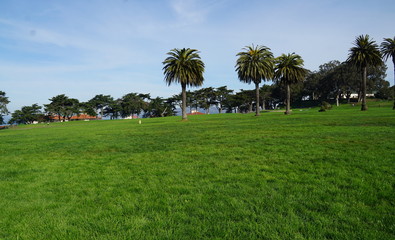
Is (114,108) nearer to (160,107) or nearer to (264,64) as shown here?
(160,107)

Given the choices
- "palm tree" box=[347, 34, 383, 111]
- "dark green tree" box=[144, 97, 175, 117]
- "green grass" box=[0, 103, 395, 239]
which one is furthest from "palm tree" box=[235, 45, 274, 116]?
"dark green tree" box=[144, 97, 175, 117]

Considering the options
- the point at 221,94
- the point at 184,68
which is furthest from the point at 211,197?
the point at 221,94

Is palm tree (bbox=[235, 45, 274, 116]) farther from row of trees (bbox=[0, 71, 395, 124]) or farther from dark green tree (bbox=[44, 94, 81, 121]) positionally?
dark green tree (bbox=[44, 94, 81, 121])

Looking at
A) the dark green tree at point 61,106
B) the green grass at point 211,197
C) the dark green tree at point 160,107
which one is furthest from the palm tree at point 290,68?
the dark green tree at point 61,106

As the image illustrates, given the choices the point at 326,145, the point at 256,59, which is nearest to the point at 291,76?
the point at 256,59

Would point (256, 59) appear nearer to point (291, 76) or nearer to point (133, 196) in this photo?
point (291, 76)

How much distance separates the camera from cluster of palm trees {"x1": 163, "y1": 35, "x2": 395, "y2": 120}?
139 feet

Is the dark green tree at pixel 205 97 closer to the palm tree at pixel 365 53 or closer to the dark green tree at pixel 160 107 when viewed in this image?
the dark green tree at pixel 160 107


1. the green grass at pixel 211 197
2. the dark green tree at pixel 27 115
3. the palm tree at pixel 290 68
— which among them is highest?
the palm tree at pixel 290 68

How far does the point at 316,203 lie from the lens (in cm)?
476

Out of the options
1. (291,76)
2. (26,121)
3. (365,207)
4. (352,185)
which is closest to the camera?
(365,207)

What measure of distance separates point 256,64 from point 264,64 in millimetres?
1889

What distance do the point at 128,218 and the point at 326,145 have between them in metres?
8.67

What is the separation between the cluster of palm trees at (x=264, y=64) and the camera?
4225 centimetres
